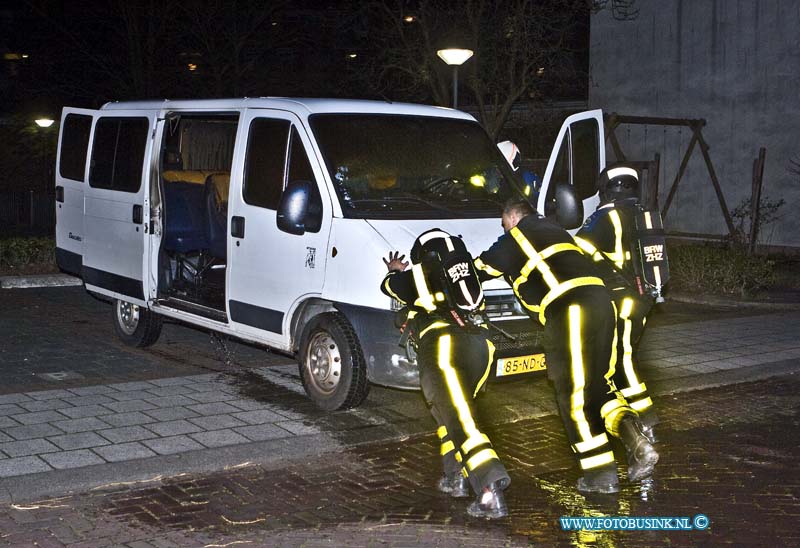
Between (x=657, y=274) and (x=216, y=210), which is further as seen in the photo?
(x=216, y=210)

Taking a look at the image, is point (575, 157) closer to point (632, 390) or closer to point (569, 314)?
point (632, 390)

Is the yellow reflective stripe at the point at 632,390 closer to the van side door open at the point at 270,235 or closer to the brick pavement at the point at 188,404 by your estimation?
the brick pavement at the point at 188,404

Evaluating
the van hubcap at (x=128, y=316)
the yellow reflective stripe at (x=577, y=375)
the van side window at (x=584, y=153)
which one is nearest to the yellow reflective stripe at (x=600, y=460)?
the yellow reflective stripe at (x=577, y=375)

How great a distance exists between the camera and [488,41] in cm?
1884

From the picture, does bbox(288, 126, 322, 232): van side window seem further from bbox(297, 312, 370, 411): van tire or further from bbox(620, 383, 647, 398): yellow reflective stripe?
bbox(620, 383, 647, 398): yellow reflective stripe

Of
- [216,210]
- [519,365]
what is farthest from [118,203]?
[519,365]

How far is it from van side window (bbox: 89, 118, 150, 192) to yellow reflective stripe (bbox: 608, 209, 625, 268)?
14.8 ft

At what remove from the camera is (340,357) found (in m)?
7.46

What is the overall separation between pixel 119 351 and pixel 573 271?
5.45 meters

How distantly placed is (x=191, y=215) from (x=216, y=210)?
0.33 meters

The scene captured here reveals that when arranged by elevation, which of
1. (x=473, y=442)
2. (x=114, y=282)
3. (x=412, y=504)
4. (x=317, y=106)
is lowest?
(x=412, y=504)

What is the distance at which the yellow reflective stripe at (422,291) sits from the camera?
5.66 metres

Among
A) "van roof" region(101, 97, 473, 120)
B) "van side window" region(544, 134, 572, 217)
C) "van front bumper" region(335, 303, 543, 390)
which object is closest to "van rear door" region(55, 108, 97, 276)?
"van roof" region(101, 97, 473, 120)

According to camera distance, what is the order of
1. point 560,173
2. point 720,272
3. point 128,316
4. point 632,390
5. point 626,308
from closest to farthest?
point 626,308 < point 632,390 < point 560,173 < point 128,316 < point 720,272
